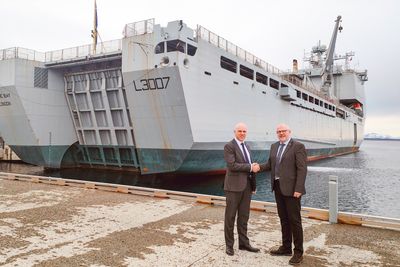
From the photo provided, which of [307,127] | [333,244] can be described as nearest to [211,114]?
[333,244]

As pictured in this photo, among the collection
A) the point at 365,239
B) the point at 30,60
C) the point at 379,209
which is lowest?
the point at 379,209

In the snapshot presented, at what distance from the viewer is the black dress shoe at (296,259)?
4.41 m

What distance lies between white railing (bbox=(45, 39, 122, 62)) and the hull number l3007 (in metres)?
2.92

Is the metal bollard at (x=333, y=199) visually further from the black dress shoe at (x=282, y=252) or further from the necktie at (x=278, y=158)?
the necktie at (x=278, y=158)

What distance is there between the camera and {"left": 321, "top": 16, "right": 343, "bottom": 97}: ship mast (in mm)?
41531

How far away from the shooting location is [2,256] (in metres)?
4.47

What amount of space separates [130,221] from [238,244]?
2.61 meters

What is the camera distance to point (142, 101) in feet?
59.2

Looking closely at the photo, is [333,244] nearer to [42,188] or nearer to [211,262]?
[211,262]

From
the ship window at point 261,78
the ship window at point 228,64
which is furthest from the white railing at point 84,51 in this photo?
the ship window at point 261,78

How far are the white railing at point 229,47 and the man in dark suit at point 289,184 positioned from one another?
14.0 m

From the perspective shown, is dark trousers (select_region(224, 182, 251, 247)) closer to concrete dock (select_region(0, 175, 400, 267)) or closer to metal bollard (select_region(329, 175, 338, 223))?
concrete dock (select_region(0, 175, 400, 267))

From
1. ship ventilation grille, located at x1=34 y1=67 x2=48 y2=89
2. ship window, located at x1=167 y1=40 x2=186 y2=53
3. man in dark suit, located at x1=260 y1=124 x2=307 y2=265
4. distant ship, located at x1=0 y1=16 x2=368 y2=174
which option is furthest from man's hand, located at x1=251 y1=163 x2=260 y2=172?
ship ventilation grille, located at x1=34 y1=67 x2=48 y2=89

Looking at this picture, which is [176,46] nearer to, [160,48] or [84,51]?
[160,48]
